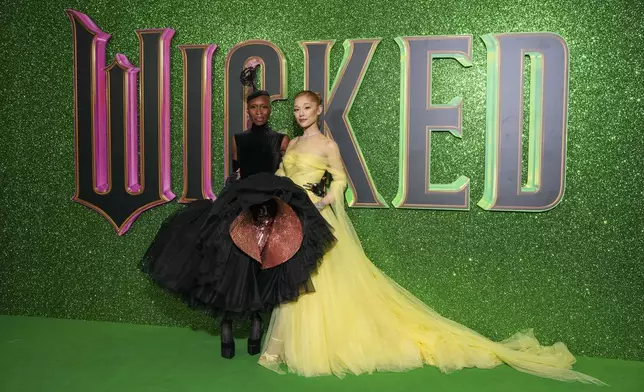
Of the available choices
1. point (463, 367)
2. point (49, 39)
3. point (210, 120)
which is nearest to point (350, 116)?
point (210, 120)

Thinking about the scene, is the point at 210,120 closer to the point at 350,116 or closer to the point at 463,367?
the point at 350,116

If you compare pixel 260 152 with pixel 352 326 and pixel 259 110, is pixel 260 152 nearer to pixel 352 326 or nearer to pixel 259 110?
pixel 259 110

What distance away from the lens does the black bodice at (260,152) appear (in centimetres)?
343

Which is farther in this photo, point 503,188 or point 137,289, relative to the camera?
point 137,289

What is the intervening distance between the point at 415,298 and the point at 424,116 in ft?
3.50

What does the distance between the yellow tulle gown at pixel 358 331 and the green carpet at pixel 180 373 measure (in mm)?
68

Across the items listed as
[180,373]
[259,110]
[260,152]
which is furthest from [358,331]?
[259,110]

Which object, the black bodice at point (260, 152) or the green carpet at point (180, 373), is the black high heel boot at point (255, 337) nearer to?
the green carpet at point (180, 373)

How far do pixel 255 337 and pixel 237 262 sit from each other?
21.3 inches

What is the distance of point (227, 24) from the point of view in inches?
146

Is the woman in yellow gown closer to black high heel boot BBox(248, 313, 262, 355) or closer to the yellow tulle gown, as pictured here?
the yellow tulle gown

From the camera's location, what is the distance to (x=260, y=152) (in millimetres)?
3432

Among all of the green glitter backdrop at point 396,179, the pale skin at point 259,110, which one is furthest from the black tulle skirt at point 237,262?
the green glitter backdrop at point 396,179

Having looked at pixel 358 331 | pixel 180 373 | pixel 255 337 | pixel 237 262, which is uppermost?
pixel 237 262
